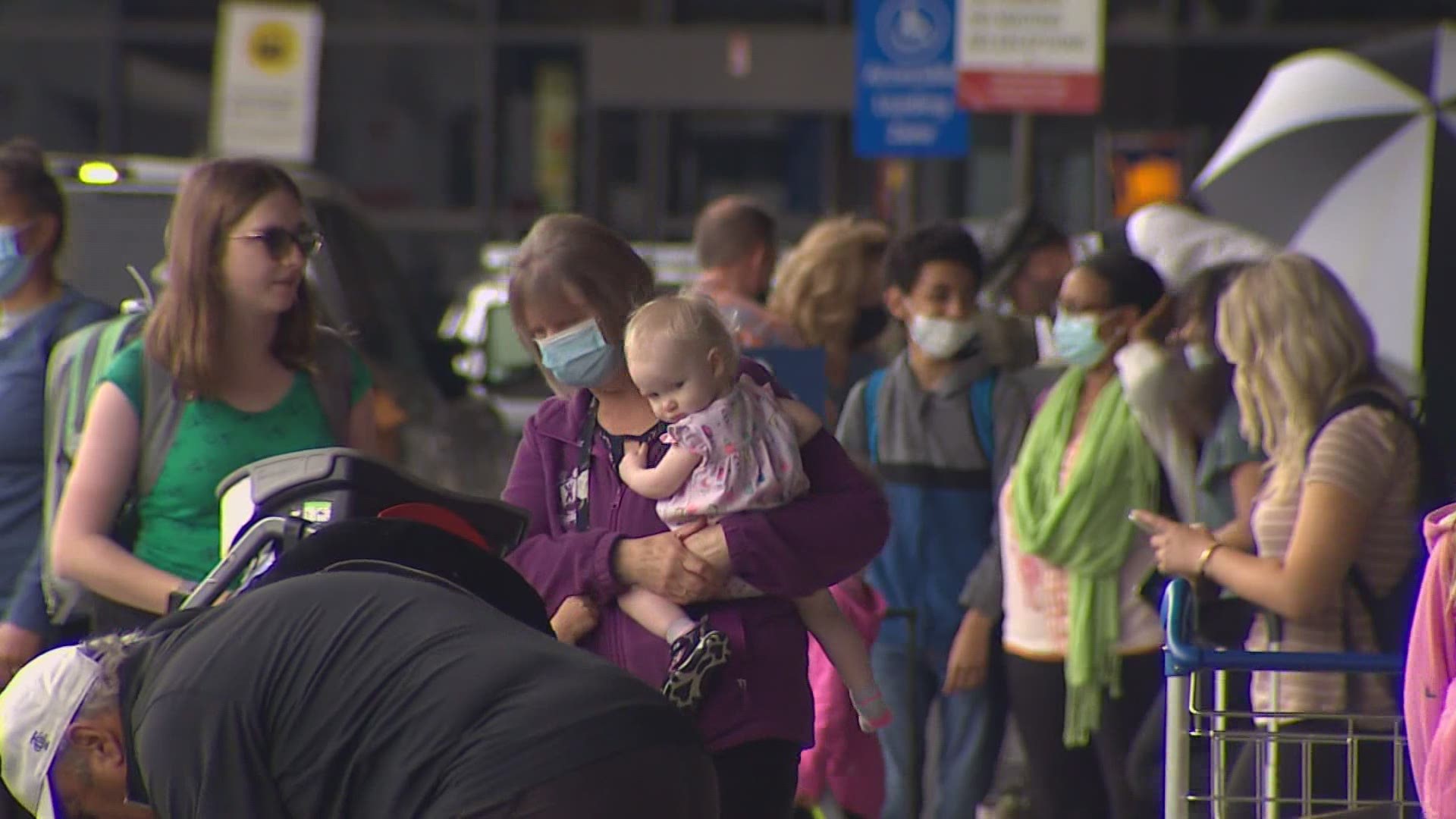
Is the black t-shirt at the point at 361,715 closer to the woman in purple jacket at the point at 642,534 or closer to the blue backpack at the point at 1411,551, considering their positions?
the woman in purple jacket at the point at 642,534

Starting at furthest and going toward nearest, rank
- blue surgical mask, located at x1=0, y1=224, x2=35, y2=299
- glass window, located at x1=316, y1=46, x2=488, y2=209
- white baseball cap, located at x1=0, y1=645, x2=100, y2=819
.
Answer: glass window, located at x1=316, y1=46, x2=488, y2=209 → blue surgical mask, located at x1=0, y1=224, x2=35, y2=299 → white baseball cap, located at x1=0, y1=645, x2=100, y2=819

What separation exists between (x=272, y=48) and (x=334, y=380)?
9.01 meters

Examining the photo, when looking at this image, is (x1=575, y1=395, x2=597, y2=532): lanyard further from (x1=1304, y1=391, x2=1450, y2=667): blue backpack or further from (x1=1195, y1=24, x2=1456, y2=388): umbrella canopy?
(x1=1195, y1=24, x2=1456, y2=388): umbrella canopy

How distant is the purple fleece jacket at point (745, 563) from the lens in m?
3.94

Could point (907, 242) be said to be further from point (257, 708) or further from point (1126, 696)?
point (257, 708)

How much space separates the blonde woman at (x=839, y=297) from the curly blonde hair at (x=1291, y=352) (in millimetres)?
2085

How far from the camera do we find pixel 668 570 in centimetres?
394

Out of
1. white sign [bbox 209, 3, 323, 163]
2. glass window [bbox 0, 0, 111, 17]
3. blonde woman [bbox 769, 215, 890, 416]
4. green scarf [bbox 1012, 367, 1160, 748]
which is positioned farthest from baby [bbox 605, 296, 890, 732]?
glass window [bbox 0, 0, 111, 17]

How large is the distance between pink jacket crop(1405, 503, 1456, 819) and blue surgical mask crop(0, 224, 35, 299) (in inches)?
151

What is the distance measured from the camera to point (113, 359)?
4977 millimetres

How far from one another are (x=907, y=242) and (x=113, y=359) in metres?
2.65

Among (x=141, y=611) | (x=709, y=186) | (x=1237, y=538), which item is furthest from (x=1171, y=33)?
(x=141, y=611)

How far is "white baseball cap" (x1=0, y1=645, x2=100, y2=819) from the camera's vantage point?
11.3 ft

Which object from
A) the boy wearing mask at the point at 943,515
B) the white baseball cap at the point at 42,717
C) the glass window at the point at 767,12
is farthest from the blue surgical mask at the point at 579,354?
the glass window at the point at 767,12
